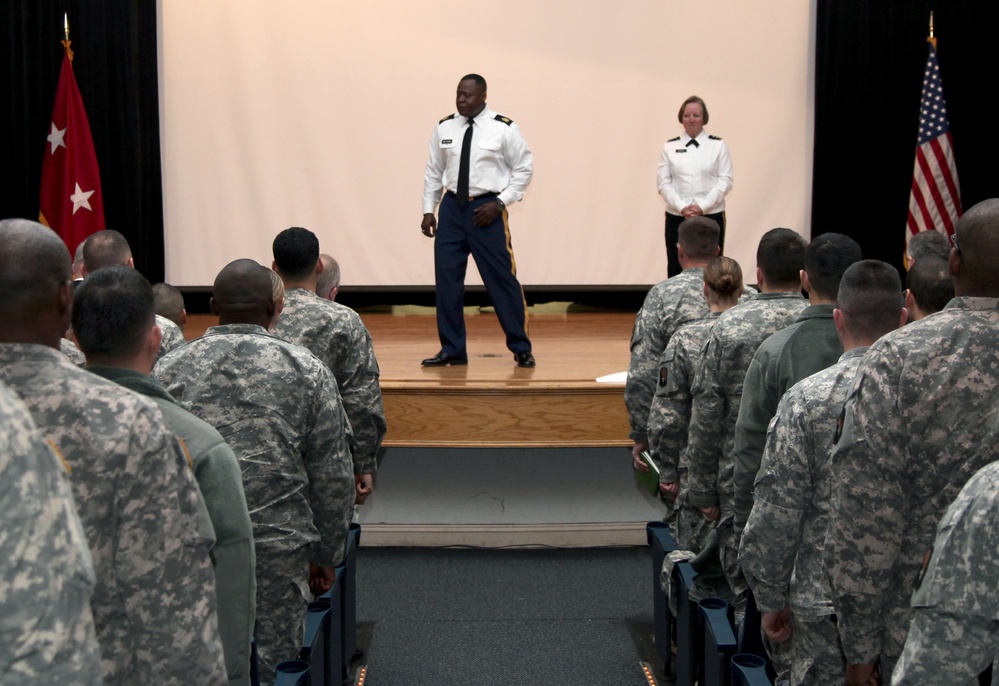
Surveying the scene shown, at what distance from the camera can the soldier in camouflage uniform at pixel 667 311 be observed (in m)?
3.69

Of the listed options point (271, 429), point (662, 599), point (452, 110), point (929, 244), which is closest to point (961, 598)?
point (271, 429)

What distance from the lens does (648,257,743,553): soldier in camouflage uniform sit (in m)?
3.22

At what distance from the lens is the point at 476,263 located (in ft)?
16.5

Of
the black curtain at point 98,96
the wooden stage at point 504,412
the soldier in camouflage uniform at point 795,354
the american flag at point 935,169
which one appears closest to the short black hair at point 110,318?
the soldier in camouflage uniform at point 795,354

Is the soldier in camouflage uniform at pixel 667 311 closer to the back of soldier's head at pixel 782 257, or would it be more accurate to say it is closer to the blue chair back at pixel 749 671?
the back of soldier's head at pixel 782 257

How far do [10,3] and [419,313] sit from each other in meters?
3.34

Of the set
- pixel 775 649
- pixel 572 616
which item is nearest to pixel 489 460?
pixel 572 616

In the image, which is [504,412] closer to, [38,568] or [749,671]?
[749,671]

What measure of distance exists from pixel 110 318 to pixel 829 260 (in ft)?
5.07

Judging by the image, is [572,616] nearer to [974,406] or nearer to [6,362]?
[974,406]

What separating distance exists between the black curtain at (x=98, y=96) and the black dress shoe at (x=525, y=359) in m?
3.45

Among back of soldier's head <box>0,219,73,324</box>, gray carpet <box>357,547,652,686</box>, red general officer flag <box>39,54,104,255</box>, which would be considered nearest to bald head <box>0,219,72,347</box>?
back of soldier's head <box>0,219,73,324</box>

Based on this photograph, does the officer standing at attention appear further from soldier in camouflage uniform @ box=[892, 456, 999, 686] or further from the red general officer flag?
soldier in camouflage uniform @ box=[892, 456, 999, 686]

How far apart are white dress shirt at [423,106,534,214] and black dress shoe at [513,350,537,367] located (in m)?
0.69
